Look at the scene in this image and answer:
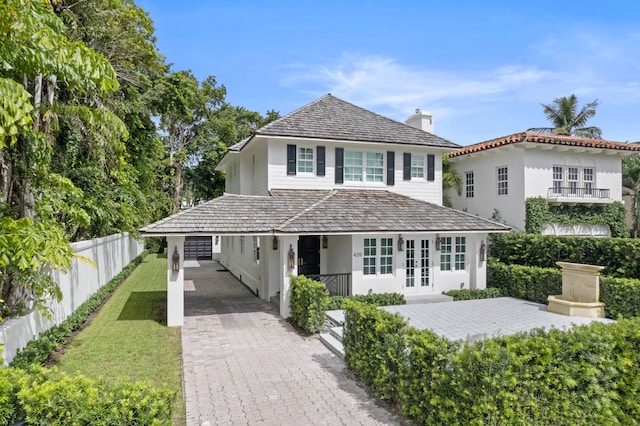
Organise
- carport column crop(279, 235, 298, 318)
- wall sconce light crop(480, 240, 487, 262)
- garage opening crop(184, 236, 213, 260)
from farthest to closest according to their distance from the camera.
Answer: garage opening crop(184, 236, 213, 260) < wall sconce light crop(480, 240, 487, 262) < carport column crop(279, 235, 298, 318)

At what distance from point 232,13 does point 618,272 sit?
16.8 meters

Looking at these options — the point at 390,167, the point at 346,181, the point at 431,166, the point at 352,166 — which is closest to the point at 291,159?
the point at 346,181

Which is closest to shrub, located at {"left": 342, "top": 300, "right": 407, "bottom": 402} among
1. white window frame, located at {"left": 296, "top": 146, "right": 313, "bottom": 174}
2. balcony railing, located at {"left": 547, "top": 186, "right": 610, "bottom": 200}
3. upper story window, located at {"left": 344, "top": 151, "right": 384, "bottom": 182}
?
white window frame, located at {"left": 296, "top": 146, "right": 313, "bottom": 174}

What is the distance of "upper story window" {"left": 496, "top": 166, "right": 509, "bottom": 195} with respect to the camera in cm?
2228

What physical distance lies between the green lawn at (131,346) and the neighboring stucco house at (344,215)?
1958 millimetres

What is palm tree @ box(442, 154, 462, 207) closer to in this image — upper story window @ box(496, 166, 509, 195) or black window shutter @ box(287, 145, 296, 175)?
upper story window @ box(496, 166, 509, 195)

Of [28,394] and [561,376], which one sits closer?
[28,394]

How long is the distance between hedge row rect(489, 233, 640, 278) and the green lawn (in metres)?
15.3

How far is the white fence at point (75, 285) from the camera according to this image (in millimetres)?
8070

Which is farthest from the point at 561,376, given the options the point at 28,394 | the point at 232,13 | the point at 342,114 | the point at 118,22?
the point at 118,22

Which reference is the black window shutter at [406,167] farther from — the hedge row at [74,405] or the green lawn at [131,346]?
the hedge row at [74,405]

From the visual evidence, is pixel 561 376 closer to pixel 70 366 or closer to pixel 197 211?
pixel 70 366

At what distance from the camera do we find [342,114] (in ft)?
65.5

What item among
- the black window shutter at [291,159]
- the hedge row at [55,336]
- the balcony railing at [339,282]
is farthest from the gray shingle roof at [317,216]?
the hedge row at [55,336]
